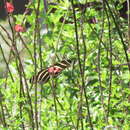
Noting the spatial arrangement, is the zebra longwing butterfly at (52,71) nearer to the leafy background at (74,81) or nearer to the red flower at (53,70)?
the red flower at (53,70)

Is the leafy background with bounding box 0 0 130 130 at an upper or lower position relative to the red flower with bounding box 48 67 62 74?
lower

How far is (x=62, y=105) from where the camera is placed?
2.06 metres

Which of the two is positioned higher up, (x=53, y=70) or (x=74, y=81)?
(x=53, y=70)

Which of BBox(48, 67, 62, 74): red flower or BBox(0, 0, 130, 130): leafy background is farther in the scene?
BBox(0, 0, 130, 130): leafy background

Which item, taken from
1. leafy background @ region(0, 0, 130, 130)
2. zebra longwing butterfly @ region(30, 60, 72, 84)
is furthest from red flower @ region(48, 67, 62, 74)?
leafy background @ region(0, 0, 130, 130)

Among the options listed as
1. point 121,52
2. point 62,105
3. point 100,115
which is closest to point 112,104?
point 100,115

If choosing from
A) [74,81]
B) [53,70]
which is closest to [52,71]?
[53,70]

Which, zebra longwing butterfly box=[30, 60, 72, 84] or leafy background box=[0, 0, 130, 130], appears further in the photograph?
leafy background box=[0, 0, 130, 130]

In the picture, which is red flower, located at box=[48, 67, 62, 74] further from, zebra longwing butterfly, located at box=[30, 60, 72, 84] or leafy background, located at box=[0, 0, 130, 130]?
leafy background, located at box=[0, 0, 130, 130]

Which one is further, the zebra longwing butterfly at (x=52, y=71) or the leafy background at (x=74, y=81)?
the leafy background at (x=74, y=81)

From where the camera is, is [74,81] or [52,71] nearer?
[52,71]

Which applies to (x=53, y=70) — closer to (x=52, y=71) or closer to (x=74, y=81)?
(x=52, y=71)

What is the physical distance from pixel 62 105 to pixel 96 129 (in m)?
0.20

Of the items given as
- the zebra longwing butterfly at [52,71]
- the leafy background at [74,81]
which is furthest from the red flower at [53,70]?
the leafy background at [74,81]
